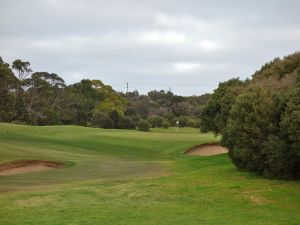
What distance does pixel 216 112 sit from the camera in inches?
1389

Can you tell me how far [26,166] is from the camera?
105 ft

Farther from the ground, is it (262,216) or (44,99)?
(44,99)

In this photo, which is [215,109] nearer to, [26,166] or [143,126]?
[26,166]

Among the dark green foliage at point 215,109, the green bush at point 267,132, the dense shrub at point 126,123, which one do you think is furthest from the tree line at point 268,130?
the dense shrub at point 126,123

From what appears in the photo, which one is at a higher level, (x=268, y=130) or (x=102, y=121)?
(x=102, y=121)

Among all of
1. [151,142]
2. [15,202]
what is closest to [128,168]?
[15,202]

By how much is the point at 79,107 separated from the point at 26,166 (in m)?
81.7

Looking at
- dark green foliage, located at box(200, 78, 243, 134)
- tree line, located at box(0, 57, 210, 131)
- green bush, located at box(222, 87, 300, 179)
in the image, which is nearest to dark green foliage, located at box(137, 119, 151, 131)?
tree line, located at box(0, 57, 210, 131)

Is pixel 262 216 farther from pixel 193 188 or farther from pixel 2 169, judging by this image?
pixel 2 169

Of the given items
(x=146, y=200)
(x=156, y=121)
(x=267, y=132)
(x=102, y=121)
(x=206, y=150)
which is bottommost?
(x=206, y=150)

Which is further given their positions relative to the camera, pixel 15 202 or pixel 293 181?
pixel 293 181

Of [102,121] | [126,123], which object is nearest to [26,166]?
[102,121]

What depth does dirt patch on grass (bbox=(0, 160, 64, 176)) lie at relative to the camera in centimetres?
3003

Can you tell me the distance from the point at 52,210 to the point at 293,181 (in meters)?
10.3
